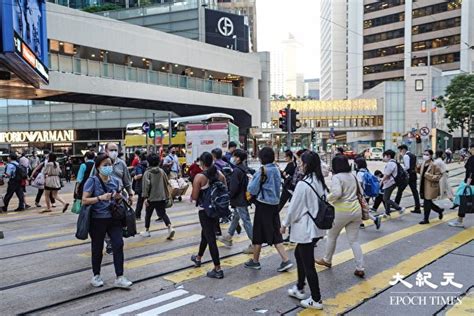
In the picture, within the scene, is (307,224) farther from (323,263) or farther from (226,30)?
(226,30)

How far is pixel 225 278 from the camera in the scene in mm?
5945

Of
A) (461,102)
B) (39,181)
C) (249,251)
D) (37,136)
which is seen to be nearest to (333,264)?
(249,251)

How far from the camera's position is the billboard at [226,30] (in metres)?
38.3

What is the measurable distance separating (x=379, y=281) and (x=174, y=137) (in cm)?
2227

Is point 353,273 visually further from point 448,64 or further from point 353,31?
point 353,31

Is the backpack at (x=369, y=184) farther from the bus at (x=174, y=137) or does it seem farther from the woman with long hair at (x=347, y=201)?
the bus at (x=174, y=137)

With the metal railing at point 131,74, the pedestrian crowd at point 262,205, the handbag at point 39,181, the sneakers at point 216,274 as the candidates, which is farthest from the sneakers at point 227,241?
the metal railing at point 131,74

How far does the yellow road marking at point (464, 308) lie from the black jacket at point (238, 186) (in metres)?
3.29

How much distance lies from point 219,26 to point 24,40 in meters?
25.9

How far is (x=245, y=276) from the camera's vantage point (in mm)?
6031

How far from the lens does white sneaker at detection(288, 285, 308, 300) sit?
507 cm

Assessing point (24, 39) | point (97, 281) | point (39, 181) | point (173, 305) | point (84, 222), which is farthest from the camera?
point (24, 39)

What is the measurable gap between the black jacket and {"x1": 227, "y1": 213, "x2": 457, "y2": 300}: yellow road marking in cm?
144

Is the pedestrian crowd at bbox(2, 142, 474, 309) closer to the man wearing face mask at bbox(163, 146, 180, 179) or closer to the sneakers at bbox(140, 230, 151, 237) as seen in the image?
the sneakers at bbox(140, 230, 151, 237)
